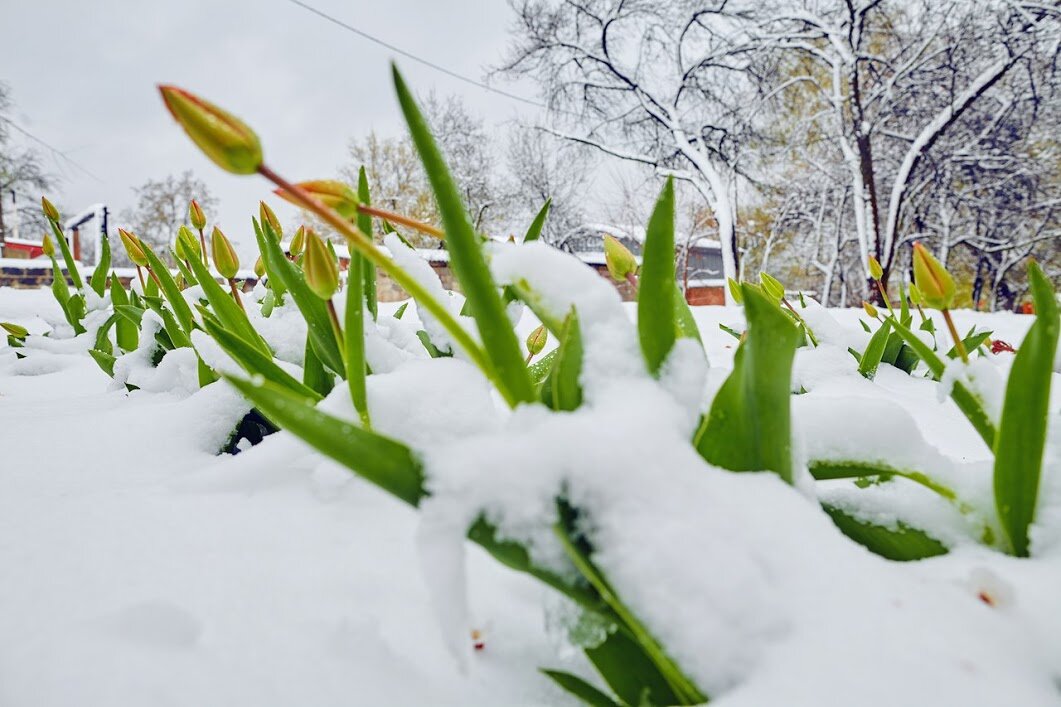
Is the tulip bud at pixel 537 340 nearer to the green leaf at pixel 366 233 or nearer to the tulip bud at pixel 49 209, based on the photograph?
the green leaf at pixel 366 233

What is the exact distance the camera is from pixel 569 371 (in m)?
0.36

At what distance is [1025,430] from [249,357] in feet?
2.06

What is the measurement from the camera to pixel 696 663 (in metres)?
0.27

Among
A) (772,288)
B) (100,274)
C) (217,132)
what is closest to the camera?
(217,132)

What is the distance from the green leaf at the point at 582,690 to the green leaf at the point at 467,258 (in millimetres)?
152

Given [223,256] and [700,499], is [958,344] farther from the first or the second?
[223,256]

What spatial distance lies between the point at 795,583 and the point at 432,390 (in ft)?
1.09

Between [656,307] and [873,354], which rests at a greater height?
[656,307]

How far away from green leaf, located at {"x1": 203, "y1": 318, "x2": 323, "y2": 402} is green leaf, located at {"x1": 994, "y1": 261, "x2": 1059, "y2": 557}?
1.92ft

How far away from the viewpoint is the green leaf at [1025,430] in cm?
34

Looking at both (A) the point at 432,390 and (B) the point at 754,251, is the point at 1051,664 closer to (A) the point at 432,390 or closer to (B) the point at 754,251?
(A) the point at 432,390

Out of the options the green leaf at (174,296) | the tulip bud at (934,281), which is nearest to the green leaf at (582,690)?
the tulip bud at (934,281)

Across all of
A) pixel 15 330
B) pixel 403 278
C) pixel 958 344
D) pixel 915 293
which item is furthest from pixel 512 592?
pixel 15 330

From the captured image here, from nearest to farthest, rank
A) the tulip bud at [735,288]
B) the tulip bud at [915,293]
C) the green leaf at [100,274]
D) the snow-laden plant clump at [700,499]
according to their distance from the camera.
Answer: the snow-laden plant clump at [700,499] → the tulip bud at [915,293] → the tulip bud at [735,288] → the green leaf at [100,274]
